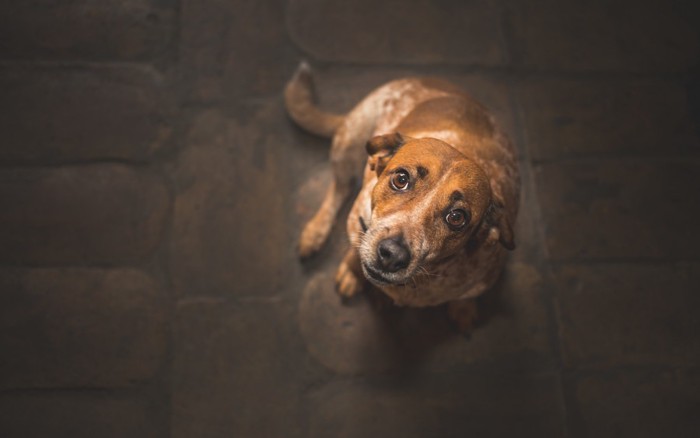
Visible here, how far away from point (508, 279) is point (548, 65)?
1425mm

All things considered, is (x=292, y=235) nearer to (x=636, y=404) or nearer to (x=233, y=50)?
(x=233, y=50)

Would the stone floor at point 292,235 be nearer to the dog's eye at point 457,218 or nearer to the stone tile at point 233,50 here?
the stone tile at point 233,50

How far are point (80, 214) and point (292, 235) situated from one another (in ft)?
3.90

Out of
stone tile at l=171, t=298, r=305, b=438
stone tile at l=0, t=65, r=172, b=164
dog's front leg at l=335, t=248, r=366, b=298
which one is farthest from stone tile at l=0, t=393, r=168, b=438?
Result: stone tile at l=0, t=65, r=172, b=164

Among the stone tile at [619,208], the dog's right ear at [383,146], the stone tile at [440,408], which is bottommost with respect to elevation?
the stone tile at [440,408]

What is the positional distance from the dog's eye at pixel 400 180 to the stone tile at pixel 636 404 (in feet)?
5.70

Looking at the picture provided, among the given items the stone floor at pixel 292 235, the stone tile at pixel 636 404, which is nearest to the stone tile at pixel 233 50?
the stone floor at pixel 292 235

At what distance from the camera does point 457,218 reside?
212cm

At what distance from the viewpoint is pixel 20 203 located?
3121mm

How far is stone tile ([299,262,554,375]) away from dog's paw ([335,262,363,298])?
7 cm

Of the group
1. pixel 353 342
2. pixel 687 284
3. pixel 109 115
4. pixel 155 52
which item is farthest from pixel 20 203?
pixel 687 284

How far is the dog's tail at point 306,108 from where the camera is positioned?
317cm

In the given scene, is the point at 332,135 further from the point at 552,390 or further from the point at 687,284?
the point at 687,284

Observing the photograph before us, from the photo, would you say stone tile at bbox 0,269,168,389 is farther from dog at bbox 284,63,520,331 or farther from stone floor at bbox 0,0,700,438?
dog at bbox 284,63,520,331
